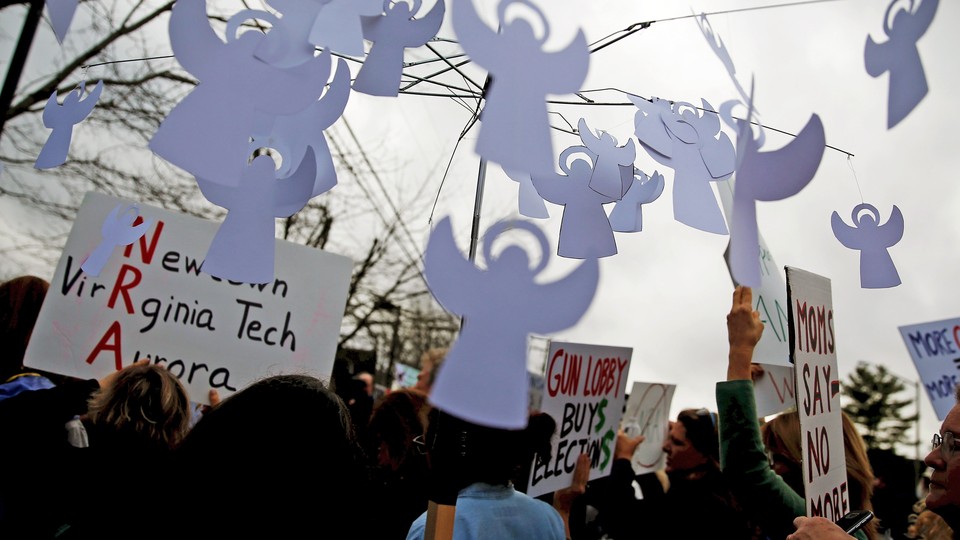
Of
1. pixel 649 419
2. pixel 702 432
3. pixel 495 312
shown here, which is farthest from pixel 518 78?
pixel 649 419

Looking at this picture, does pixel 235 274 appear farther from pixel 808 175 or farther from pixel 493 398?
pixel 808 175

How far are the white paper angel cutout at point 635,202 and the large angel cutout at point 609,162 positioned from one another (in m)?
0.16

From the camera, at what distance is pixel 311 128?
129cm

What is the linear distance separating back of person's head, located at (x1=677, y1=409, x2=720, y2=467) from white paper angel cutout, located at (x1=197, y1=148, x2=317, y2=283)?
303 cm

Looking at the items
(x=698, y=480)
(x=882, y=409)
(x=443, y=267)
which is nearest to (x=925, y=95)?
(x=443, y=267)

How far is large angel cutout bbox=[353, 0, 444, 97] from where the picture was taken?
1.27 metres

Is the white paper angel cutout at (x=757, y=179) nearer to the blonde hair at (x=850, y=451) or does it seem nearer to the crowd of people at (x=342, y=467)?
the crowd of people at (x=342, y=467)

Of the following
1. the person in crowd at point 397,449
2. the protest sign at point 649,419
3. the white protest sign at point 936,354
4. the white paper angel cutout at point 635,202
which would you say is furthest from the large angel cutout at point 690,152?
the protest sign at point 649,419

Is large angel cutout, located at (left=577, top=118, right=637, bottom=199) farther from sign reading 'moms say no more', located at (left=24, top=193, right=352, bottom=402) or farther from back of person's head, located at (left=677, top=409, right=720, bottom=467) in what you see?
back of person's head, located at (left=677, top=409, right=720, bottom=467)

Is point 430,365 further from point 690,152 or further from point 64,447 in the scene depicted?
point 690,152

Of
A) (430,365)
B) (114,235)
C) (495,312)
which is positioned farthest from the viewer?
(430,365)

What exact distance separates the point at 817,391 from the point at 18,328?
9.97 ft

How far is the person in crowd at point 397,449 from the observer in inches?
106

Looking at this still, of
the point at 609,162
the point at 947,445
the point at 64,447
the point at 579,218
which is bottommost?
the point at 64,447
